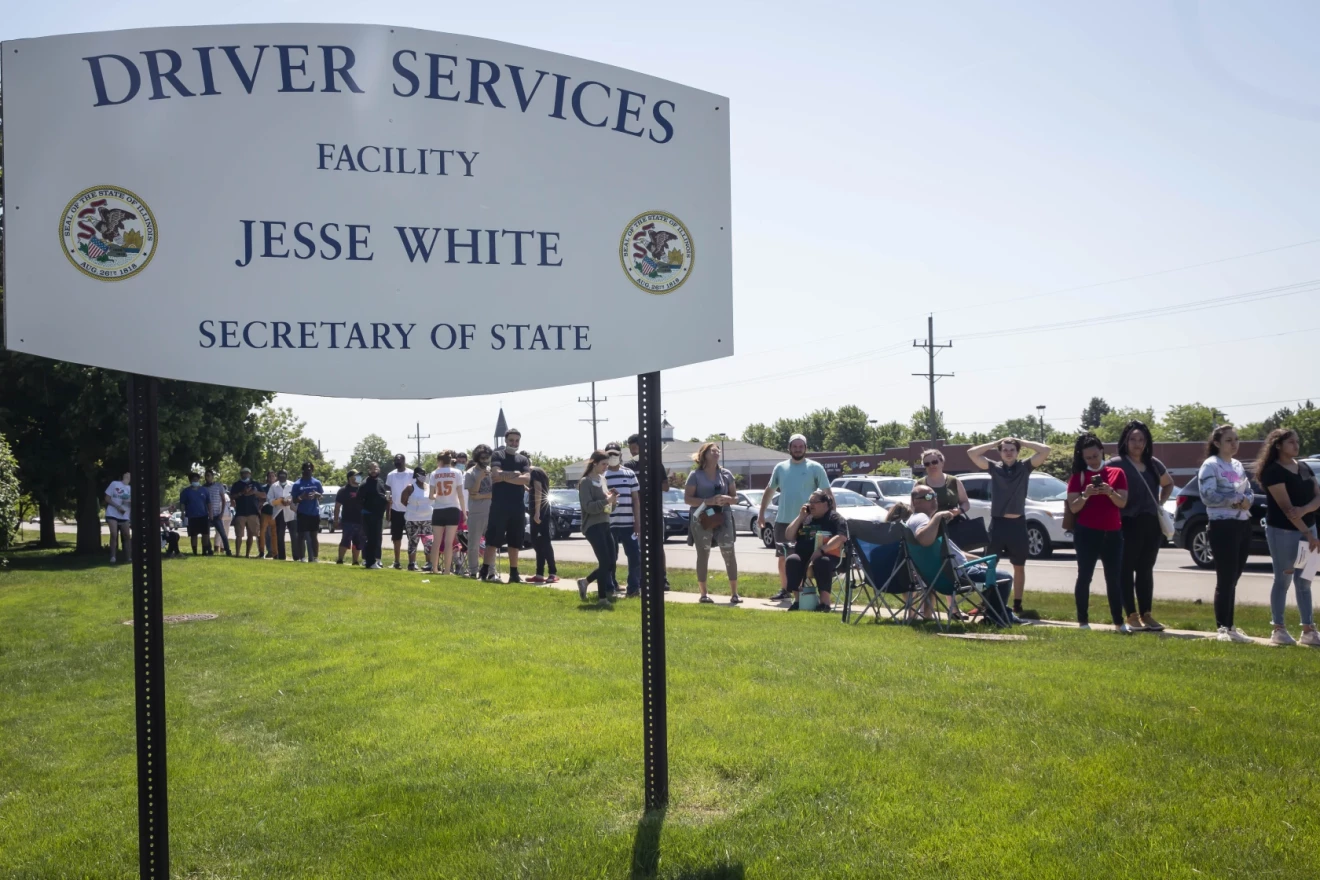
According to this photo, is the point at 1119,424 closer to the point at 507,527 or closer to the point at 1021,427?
the point at 1021,427

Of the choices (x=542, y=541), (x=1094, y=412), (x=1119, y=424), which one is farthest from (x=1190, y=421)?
(x=542, y=541)

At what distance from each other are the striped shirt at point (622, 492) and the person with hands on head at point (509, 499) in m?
1.35

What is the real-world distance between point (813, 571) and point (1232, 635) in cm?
382

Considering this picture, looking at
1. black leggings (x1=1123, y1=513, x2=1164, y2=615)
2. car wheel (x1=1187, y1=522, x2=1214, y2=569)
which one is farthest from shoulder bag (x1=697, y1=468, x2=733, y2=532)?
car wheel (x1=1187, y1=522, x2=1214, y2=569)

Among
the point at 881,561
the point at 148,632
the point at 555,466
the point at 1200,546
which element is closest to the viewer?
the point at 148,632

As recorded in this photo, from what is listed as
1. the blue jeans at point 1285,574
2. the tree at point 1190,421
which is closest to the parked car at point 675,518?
the blue jeans at point 1285,574

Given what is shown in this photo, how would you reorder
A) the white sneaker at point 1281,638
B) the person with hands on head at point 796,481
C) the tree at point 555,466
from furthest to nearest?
1. the tree at point 555,466
2. the person with hands on head at point 796,481
3. the white sneaker at point 1281,638

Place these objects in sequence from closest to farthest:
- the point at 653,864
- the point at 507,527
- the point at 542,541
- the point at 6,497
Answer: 1. the point at 653,864
2. the point at 6,497
3. the point at 507,527
4. the point at 542,541

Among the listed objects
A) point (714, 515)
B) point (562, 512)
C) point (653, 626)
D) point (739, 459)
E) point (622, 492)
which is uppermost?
point (739, 459)

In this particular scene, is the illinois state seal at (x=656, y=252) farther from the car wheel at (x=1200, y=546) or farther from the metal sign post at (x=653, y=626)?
the car wheel at (x=1200, y=546)

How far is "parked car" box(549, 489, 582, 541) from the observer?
94.4 ft

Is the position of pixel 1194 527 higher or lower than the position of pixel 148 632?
lower

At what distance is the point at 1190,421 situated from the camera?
355 ft

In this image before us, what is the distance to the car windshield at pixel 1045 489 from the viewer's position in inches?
753
